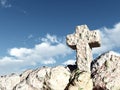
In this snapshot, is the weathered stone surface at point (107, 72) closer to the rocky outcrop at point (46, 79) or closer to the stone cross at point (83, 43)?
the stone cross at point (83, 43)

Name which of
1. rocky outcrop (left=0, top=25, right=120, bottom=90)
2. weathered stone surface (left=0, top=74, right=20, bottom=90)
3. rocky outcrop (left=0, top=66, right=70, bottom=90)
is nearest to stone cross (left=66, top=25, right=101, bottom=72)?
rocky outcrop (left=0, top=25, right=120, bottom=90)

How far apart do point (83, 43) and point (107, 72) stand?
6.80 ft

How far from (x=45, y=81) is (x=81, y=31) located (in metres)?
2.94

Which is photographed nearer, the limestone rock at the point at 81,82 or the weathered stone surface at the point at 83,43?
the limestone rock at the point at 81,82

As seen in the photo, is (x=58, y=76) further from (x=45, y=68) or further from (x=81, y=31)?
(x=81, y=31)

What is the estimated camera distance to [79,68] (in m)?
14.4

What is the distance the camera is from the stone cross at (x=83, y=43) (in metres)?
14.4

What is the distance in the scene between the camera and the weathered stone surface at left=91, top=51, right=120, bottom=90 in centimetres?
1260

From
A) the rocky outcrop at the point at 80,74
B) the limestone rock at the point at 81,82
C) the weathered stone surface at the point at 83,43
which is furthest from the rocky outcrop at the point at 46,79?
the weathered stone surface at the point at 83,43

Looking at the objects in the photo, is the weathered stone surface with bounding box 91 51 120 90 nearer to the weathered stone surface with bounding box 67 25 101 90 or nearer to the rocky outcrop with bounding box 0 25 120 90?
the rocky outcrop with bounding box 0 25 120 90

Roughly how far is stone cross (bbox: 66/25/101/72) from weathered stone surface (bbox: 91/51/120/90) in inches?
18.9

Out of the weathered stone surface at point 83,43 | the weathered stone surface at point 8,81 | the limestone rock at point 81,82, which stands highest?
the weathered stone surface at point 83,43

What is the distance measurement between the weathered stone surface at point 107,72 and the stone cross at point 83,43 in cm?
48

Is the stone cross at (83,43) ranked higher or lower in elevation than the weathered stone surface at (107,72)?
higher
